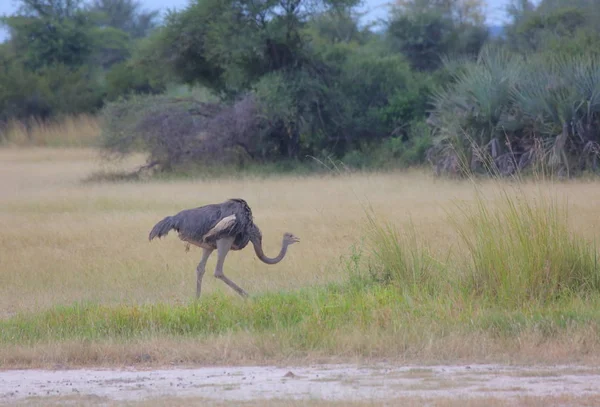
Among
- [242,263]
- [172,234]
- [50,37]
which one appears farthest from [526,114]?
[50,37]

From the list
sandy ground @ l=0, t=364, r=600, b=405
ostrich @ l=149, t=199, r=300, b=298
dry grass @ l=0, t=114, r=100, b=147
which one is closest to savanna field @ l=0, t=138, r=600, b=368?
sandy ground @ l=0, t=364, r=600, b=405

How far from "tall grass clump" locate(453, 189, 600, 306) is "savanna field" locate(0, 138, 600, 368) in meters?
0.01

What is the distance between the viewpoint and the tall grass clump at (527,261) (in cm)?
900

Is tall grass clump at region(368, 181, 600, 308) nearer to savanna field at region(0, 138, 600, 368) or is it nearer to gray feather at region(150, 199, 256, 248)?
savanna field at region(0, 138, 600, 368)

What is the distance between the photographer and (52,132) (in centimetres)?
3875

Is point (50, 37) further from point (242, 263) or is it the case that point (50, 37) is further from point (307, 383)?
point (307, 383)

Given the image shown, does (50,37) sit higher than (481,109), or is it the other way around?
(50,37)

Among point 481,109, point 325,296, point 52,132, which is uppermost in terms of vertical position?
point 481,109

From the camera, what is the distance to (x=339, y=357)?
7469mm

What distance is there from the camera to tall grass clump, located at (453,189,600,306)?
29.5 ft

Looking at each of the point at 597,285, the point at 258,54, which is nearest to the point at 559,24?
the point at 258,54

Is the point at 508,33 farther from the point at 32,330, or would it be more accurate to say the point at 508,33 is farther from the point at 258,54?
the point at 32,330

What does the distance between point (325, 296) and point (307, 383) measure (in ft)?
8.43

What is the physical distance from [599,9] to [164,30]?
806 inches
